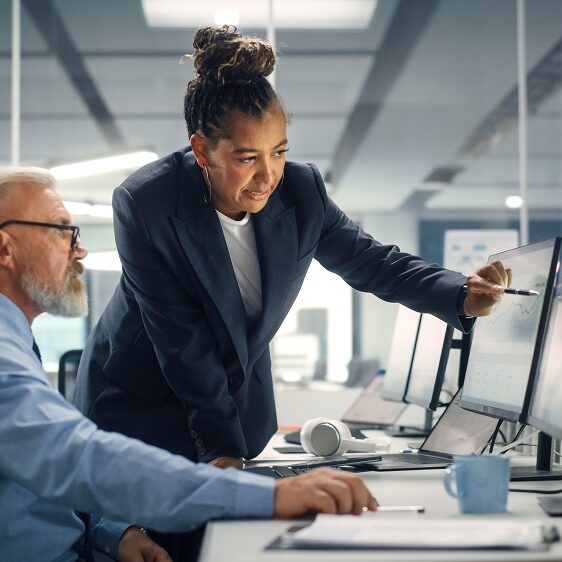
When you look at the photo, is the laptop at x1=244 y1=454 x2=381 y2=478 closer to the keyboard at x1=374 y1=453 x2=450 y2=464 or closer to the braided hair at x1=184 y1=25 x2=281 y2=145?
the keyboard at x1=374 y1=453 x2=450 y2=464

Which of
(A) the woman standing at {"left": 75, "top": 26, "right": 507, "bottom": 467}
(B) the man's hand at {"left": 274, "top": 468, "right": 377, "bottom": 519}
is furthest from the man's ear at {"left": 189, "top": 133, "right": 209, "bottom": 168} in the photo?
(B) the man's hand at {"left": 274, "top": 468, "right": 377, "bottom": 519}

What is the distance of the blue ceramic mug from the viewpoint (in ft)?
4.03

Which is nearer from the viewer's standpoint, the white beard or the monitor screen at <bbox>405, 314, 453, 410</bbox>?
the white beard

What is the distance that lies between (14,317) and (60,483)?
0.34 metres

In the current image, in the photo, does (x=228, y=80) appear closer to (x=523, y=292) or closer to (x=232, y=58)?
(x=232, y=58)

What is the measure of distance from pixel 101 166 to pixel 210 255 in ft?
10.3

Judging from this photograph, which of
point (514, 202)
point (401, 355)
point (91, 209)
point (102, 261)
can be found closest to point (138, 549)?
point (401, 355)

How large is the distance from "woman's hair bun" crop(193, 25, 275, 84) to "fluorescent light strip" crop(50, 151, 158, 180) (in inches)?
121

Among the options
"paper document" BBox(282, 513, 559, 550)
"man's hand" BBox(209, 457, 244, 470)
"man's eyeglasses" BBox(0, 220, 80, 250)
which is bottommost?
"man's hand" BBox(209, 457, 244, 470)

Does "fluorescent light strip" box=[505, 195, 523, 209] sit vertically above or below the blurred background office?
below

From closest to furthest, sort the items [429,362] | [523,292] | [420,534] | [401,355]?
[420,534]
[523,292]
[429,362]
[401,355]

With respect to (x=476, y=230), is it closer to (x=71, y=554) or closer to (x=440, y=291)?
(x=440, y=291)

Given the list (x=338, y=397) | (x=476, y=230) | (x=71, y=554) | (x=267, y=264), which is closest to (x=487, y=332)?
(x=267, y=264)

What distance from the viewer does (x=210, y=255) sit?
6.20 ft
